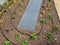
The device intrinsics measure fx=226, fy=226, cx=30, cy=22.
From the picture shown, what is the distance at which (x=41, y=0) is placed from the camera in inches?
222

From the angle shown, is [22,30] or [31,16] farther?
[31,16]

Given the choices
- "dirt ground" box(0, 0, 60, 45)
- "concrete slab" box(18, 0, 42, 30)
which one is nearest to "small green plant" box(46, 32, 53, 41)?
"dirt ground" box(0, 0, 60, 45)

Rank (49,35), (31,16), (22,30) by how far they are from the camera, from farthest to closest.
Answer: (31,16) → (22,30) → (49,35)

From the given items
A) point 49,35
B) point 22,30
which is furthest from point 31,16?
point 49,35

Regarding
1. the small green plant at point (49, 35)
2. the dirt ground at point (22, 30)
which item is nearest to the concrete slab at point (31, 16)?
the dirt ground at point (22, 30)

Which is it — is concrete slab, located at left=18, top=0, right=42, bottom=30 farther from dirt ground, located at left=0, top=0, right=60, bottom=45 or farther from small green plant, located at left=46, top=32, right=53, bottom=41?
small green plant, located at left=46, top=32, right=53, bottom=41

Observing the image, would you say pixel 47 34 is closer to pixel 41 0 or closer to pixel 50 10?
pixel 50 10

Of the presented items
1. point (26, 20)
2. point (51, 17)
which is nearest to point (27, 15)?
point (26, 20)

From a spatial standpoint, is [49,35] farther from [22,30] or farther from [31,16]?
[31,16]

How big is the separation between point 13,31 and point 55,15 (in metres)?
1.14

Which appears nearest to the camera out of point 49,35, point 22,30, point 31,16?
point 49,35

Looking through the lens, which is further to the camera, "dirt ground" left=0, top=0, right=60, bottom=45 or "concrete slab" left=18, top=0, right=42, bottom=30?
"concrete slab" left=18, top=0, right=42, bottom=30

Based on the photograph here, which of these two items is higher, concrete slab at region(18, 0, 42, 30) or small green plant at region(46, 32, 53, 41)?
concrete slab at region(18, 0, 42, 30)

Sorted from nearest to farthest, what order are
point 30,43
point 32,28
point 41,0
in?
point 30,43
point 32,28
point 41,0
